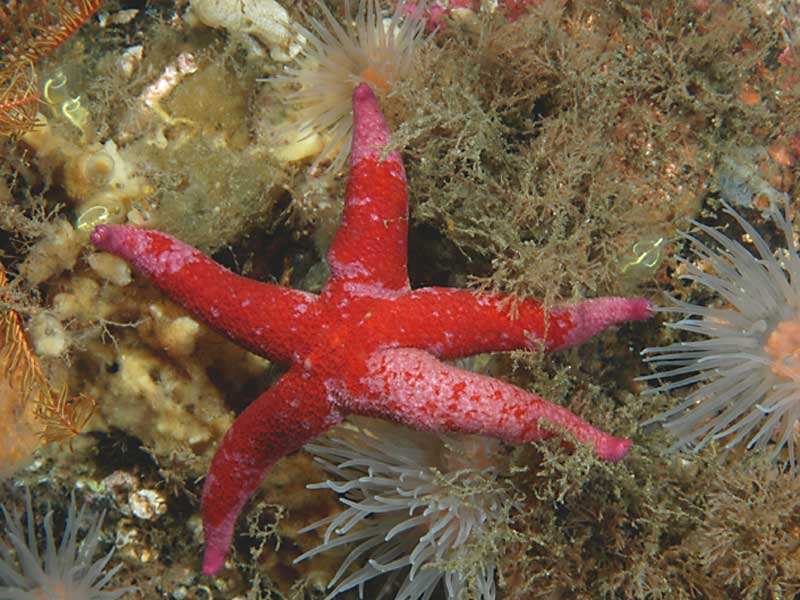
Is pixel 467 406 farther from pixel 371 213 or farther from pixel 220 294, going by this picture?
pixel 220 294

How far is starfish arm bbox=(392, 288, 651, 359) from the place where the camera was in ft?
9.89

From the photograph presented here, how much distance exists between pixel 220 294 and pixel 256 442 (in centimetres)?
83

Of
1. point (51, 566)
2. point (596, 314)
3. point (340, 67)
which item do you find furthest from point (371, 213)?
point (51, 566)

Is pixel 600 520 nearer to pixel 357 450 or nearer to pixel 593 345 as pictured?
pixel 593 345

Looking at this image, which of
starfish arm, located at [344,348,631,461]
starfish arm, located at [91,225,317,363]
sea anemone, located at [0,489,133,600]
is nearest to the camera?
starfish arm, located at [344,348,631,461]

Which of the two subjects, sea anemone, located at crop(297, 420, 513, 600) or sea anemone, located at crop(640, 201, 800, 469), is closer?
sea anemone, located at crop(640, 201, 800, 469)

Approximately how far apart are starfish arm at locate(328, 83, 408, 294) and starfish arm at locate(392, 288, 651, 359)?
0.81ft

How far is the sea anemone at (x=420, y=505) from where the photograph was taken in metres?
3.27

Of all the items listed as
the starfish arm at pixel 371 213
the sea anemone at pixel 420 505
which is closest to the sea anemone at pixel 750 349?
the sea anemone at pixel 420 505

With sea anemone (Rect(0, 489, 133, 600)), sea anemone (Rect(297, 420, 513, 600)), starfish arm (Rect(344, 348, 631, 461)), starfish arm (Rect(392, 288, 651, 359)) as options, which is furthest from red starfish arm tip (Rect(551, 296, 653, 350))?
sea anemone (Rect(0, 489, 133, 600))

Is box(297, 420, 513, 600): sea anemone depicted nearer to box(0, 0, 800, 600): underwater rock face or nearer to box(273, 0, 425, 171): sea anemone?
box(0, 0, 800, 600): underwater rock face

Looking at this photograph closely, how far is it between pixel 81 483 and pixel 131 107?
2517 mm

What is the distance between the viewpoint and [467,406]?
2.83 meters

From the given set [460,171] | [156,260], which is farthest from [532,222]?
[156,260]
